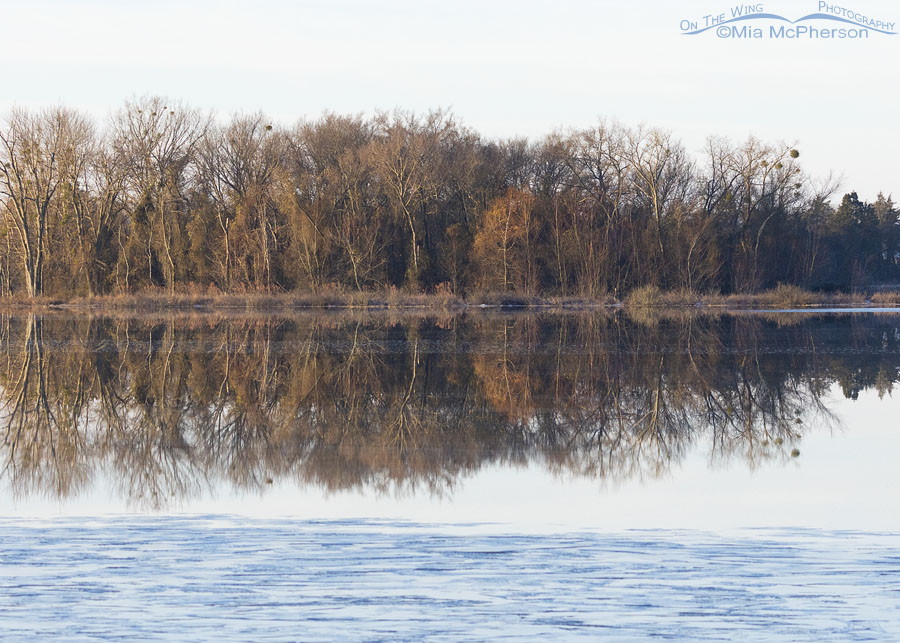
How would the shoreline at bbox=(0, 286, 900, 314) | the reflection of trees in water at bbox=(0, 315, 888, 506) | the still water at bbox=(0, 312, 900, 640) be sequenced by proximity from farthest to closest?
the shoreline at bbox=(0, 286, 900, 314)
the reflection of trees in water at bbox=(0, 315, 888, 506)
the still water at bbox=(0, 312, 900, 640)

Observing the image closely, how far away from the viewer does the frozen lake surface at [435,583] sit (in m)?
4.95

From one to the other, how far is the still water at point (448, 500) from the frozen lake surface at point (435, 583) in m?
0.02

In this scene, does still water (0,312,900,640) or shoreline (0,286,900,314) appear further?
shoreline (0,286,900,314)

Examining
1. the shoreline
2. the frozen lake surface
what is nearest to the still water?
the frozen lake surface

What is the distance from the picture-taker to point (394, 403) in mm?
14484

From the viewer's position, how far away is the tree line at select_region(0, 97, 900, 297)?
174ft

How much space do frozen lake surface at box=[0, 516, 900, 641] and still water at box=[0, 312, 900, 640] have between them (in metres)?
0.02

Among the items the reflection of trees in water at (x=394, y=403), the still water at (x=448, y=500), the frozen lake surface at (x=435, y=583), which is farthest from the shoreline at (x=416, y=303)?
the frozen lake surface at (x=435, y=583)

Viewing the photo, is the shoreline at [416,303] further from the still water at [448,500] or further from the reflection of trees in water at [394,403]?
the still water at [448,500]

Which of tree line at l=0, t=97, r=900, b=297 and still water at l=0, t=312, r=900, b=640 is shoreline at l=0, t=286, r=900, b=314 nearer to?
tree line at l=0, t=97, r=900, b=297

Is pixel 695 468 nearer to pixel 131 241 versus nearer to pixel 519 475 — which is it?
pixel 519 475

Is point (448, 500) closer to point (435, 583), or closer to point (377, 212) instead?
point (435, 583)

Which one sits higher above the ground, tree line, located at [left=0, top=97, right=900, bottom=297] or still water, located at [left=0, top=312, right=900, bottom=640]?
tree line, located at [left=0, top=97, right=900, bottom=297]

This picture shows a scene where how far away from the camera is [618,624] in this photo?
500 cm
